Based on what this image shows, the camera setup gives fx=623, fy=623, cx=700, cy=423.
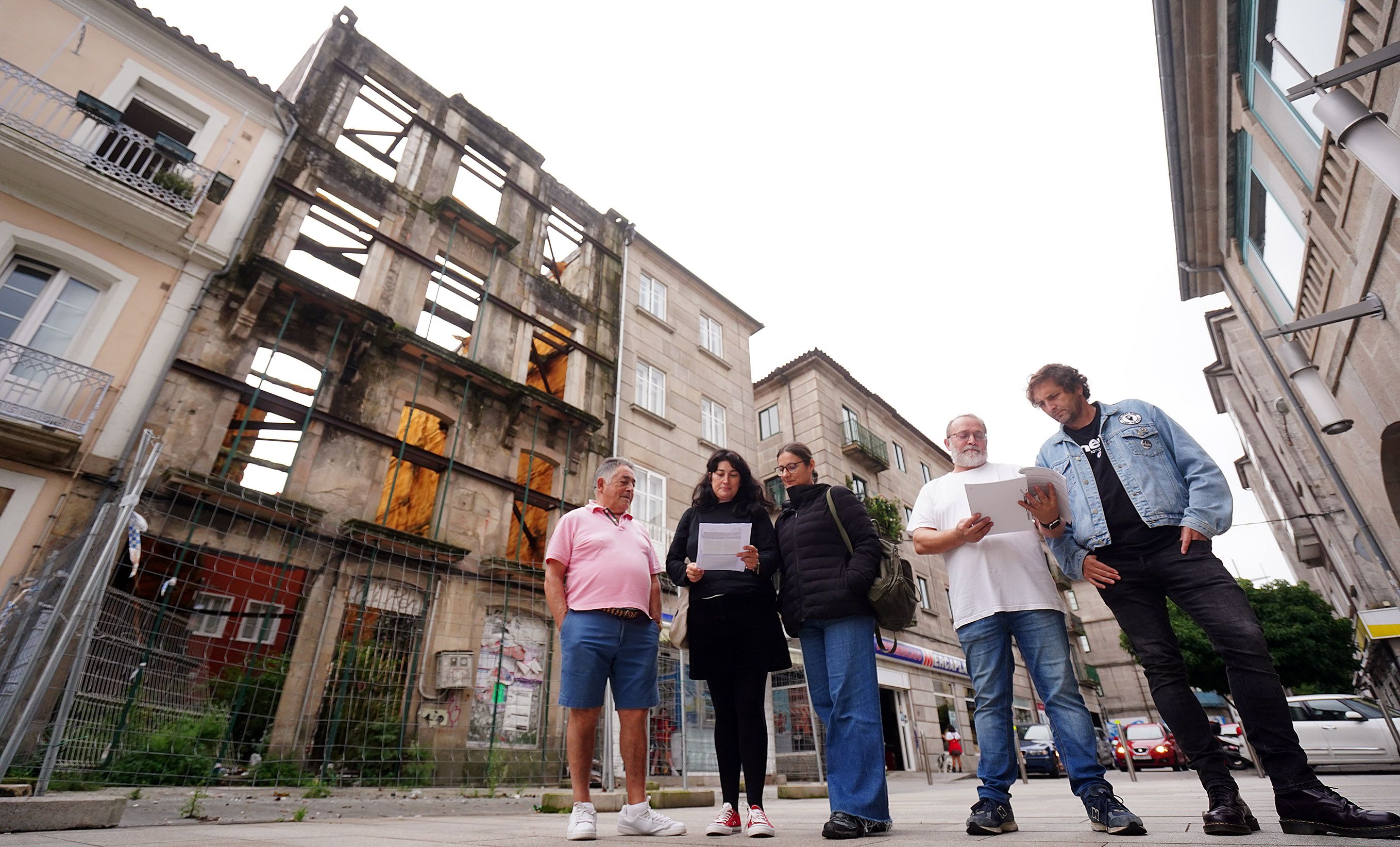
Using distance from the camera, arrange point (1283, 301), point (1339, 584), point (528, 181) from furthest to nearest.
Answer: point (1339, 584) → point (528, 181) → point (1283, 301)

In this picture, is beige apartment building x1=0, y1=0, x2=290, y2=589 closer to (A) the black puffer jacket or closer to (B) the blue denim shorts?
(B) the blue denim shorts

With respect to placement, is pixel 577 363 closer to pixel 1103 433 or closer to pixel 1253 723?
pixel 1103 433

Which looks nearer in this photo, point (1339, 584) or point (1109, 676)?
point (1339, 584)

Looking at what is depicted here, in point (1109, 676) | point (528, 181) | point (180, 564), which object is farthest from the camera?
point (1109, 676)

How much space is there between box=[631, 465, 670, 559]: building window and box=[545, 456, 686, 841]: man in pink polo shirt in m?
9.07

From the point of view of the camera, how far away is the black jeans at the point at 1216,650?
2.20 meters

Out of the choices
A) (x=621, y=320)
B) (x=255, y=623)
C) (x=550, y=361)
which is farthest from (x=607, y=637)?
(x=621, y=320)

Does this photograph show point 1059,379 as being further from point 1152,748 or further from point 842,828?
point 1152,748

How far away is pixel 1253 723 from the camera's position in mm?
2273

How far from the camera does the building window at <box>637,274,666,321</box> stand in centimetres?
1623

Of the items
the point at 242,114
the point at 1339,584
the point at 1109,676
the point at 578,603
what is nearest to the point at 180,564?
the point at 578,603

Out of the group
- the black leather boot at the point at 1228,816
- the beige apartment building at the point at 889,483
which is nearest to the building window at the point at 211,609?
the black leather boot at the point at 1228,816

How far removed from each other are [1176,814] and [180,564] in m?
9.15

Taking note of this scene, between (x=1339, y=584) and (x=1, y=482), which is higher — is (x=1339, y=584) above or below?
above
